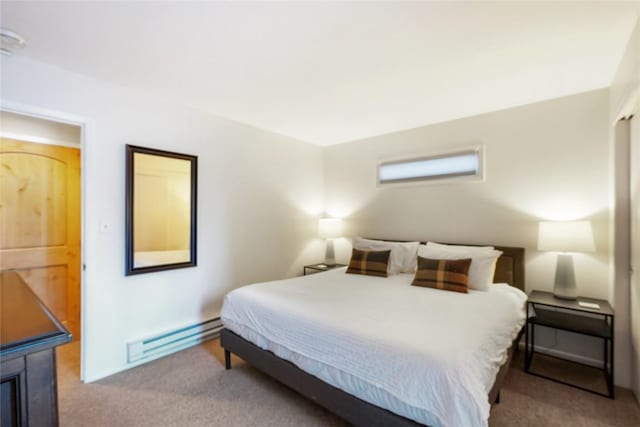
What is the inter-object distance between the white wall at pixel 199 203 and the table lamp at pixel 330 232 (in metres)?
0.34

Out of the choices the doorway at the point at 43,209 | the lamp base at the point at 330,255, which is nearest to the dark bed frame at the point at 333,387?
the doorway at the point at 43,209

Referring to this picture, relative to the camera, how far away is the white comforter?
4.42 ft

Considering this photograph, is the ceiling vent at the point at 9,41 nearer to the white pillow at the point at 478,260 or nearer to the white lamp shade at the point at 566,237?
the white pillow at the point at 478,260

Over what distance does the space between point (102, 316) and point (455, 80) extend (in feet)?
11.6

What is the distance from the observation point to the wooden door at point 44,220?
278cm

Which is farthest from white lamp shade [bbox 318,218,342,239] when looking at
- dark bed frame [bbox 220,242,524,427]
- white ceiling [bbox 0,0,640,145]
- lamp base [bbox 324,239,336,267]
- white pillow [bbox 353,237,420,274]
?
dark bed frame [bbox 220,242,524,427]

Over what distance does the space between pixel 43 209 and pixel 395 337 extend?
3558 millimetres

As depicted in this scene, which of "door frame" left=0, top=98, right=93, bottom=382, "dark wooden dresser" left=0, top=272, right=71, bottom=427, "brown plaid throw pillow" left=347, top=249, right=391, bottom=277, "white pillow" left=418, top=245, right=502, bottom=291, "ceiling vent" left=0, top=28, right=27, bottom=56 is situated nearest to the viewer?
"dark wooden dresser" left=0, top=272, right=71, bottom=427

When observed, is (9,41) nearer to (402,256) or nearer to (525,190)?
(402,256)

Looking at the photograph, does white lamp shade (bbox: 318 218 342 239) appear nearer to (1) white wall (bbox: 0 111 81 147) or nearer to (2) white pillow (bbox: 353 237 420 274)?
(2) white pillow (bbox: 353 237 420 274)

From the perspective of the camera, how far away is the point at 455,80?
2.44 meters

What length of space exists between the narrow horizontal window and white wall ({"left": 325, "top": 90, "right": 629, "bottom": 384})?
97 mm

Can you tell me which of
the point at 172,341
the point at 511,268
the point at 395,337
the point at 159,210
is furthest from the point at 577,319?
the point at 159,210

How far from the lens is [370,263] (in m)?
3.24
